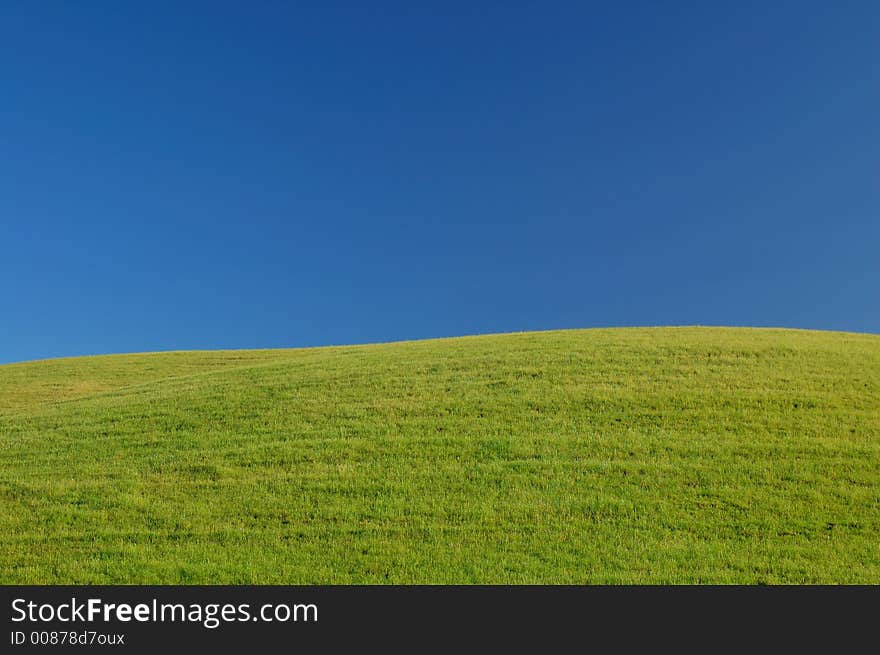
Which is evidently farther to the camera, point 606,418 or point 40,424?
point 40,424

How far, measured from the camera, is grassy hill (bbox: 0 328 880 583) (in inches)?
464

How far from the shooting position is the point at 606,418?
1917 cm

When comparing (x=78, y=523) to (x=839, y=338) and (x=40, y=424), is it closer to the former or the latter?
(x=40, y=424)

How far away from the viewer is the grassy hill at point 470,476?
464 inches

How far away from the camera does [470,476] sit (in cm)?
1529

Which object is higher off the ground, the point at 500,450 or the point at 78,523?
the point at 500,450

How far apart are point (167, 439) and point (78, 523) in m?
5.72

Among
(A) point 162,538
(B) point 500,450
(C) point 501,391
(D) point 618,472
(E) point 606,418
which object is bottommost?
(A) point 162,538

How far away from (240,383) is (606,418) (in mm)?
14755

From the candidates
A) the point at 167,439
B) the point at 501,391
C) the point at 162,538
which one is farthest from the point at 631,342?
the point at 162,538

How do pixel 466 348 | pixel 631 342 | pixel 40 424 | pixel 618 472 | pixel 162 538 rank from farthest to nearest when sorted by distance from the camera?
pixel 466 348, pixel 631 342, pixel 40 424, pixel 618 472, pixel 162 538
